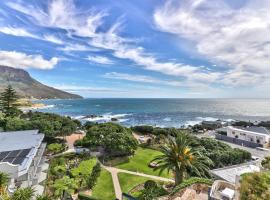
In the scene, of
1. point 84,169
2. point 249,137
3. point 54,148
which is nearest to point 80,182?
point 84,169

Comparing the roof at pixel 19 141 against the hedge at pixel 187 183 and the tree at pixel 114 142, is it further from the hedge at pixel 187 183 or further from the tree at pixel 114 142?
the hedge at pixel 187 183

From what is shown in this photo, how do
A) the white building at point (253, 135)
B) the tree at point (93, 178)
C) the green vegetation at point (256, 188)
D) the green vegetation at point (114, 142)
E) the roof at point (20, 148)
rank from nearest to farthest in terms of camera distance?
the green vegetation at point (256, 188), the roof at point (20, 148), the tree at point (93, 178), the green vegetation at point (114, 142), the white building at point (253, 135)

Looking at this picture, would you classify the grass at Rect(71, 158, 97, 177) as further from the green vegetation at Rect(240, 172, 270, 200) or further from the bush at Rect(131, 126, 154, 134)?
the bush at Rect(131, 126, 154, 134)

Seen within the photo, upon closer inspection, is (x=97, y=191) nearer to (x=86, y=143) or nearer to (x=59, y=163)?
(x=59, y=163)

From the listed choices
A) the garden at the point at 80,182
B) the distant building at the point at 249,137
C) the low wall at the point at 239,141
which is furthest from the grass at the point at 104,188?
the distant building at the point at 249,137

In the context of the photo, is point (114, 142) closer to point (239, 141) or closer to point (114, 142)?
point (114, 142)

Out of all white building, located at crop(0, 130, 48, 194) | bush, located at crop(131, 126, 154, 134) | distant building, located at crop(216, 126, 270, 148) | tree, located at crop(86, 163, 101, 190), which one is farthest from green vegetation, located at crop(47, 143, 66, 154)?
distant building, located at crop(216, 126, 270, 148)
